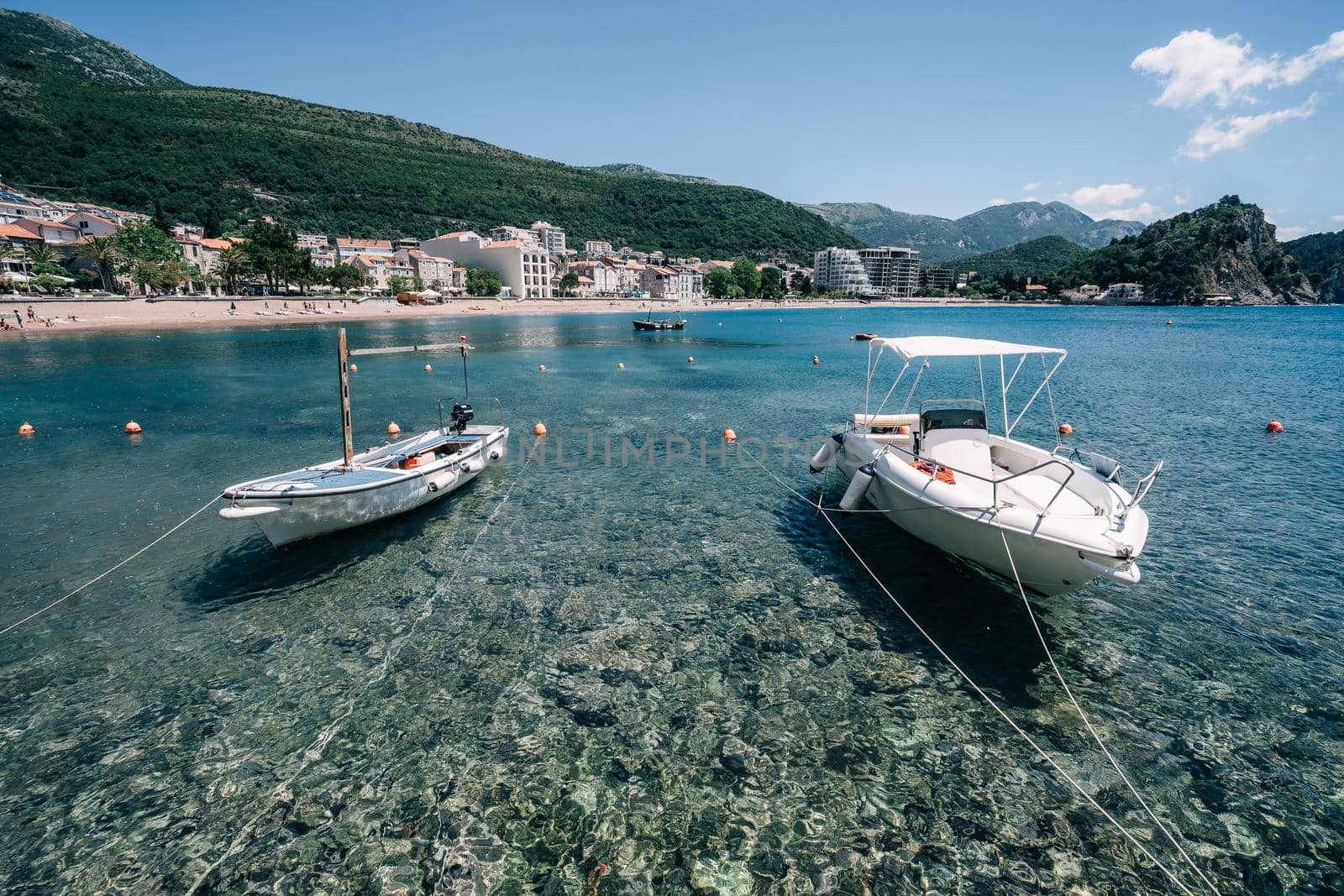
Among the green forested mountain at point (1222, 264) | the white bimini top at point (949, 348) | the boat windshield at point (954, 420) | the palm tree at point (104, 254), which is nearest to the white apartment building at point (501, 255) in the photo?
the palm tree at point (104, 254)

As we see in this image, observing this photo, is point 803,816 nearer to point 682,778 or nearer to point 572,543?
point 682,778

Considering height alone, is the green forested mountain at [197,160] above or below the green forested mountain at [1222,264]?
above

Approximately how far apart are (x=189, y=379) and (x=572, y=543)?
33.7 meters

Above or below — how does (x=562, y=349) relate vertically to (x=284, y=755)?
above

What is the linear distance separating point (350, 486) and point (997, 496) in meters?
12.3

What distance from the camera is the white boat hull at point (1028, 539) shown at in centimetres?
788

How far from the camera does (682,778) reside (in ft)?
21.6

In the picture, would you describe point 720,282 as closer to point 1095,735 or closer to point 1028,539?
point 1028,539

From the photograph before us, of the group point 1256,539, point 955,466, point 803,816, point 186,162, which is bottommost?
point 803,816

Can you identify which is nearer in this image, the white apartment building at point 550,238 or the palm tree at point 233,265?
the palm tree at point 233,265

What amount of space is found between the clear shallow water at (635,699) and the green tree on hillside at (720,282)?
168m

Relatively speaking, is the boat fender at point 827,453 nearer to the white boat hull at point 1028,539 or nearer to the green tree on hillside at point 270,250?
the white boat hull at point 1028,539

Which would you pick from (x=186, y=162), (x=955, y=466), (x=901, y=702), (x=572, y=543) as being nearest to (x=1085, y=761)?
(x=901, y=702)

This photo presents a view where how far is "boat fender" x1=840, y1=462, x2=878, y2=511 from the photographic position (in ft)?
40.3
